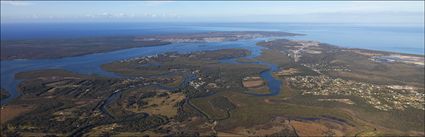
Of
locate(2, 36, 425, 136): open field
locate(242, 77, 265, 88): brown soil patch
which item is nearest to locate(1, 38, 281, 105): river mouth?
locate(242, 77, 265, 88): brown soil patch

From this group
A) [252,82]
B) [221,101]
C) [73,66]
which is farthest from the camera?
[73,66]

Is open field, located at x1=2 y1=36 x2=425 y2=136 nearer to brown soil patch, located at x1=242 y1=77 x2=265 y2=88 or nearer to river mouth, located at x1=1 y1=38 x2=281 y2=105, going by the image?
brown soil patch, located at x1=242 y1=77 x2=265 y2=88

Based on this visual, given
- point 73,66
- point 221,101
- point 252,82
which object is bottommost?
point 221,101

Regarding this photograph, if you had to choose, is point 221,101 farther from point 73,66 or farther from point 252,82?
point 73,66

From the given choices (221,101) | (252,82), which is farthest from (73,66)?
(221,101)

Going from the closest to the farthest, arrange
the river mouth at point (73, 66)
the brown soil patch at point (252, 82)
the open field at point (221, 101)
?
the open field at point (221, 101) < the river mouth at point (73, 66) < the brown soil patch at point (252, 82)

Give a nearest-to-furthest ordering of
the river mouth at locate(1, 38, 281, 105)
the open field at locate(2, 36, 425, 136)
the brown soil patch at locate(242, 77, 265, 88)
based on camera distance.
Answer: the open field at locate(2, 36, 425, 136) < the river mouth at locate(1, 38, 281, 105) < the brown soil patch at locate(242, 77, 265, 88)

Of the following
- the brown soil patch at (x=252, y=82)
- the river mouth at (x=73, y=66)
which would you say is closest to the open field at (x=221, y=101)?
the brown soil patch at (x=252, y=82)

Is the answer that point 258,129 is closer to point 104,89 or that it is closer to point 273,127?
point 273,127

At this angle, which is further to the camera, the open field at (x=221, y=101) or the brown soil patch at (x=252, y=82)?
the brown soil patch at (x=252, y=82)

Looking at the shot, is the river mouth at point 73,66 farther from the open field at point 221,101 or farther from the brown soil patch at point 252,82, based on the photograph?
the open field at point 221,101

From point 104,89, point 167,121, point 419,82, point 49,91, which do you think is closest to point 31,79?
point 49,91
